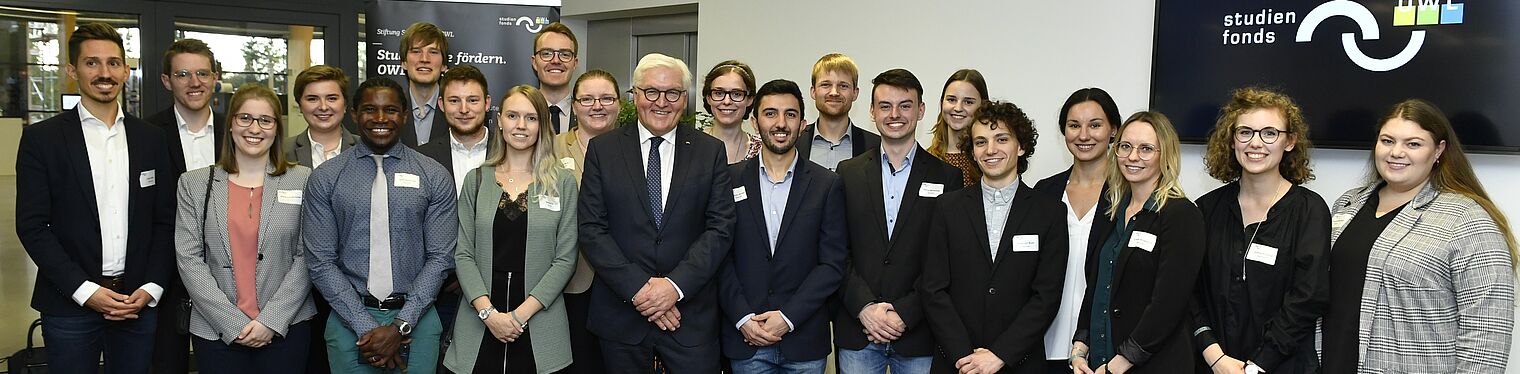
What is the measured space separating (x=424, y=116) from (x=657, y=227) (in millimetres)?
1744

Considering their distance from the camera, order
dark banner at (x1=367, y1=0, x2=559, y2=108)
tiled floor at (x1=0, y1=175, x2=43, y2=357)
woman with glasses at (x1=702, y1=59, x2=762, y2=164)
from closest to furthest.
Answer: woman with glasses at (x1=702, y1=59, x2=762, y2=164)
tiled floor at (x1=0, y1=175, x2=43, y2=357)
dark banner at (x1=367, y1=0, x2=559, y2=108)

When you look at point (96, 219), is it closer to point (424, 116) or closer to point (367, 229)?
point (367, 229)

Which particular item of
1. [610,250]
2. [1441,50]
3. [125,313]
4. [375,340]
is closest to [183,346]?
[125,313]

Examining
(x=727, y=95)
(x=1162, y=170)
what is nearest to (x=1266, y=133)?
(x=1162, y=170)

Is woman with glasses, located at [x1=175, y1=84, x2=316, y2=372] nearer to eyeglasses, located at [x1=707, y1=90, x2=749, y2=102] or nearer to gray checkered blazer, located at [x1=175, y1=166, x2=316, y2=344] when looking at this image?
gray checkered blazer, located at [x1=175, y1=166, x2=316, y2=344]

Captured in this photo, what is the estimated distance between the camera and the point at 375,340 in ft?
10.8

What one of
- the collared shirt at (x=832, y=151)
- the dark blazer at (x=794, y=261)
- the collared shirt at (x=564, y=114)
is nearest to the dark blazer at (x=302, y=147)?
the collared shirt at (x=564, y=114)

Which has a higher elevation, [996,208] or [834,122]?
[834,122]

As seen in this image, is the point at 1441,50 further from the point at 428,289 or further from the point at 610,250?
the point at 428,289

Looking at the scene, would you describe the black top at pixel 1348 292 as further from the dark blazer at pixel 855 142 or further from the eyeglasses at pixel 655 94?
the eyeglasses at pixel 655 94

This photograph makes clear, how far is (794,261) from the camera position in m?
3.34

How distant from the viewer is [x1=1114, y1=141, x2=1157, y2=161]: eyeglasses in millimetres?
3080

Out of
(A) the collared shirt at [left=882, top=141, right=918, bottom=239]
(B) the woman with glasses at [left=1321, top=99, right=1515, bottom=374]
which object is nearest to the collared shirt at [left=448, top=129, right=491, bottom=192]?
(A) the collared shirt at [left=882, top=141, right=918, bottom=239]

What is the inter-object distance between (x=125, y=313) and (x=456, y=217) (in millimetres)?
1159
